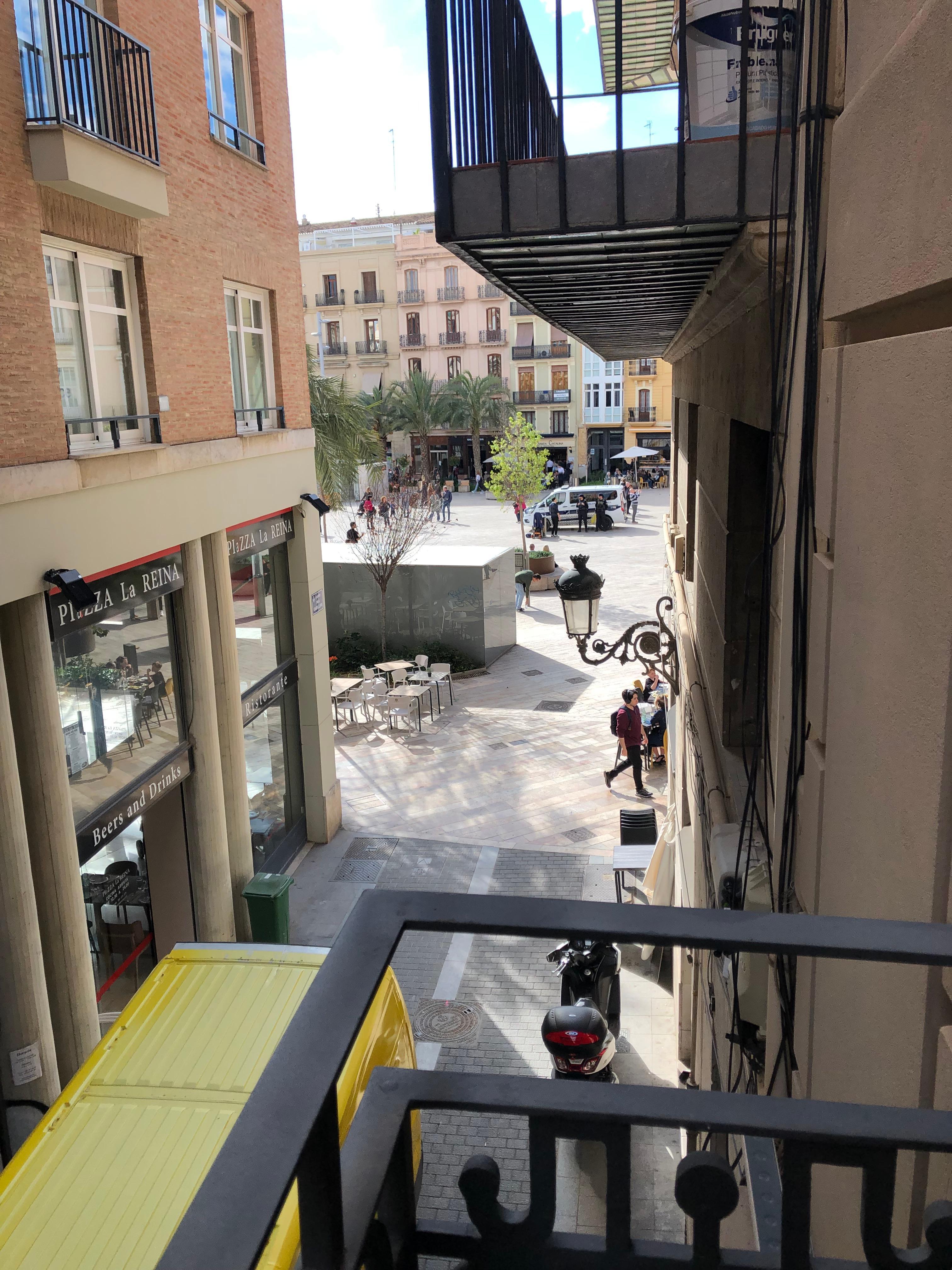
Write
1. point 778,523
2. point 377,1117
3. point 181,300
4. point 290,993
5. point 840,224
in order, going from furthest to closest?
point 181,300, point 290,993, point 778,523, point 840,224, point 377,1117

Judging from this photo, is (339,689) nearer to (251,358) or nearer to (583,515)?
(251,358)

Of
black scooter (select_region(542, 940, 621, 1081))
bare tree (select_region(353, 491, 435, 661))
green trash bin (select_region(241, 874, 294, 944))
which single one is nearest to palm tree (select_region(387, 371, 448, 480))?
bare tree (select_region(353, 491, 435, 661))

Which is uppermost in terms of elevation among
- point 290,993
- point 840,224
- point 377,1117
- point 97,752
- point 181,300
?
point 181,300

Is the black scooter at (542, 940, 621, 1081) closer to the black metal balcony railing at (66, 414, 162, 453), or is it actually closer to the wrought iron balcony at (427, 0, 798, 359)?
the wrought iron balcony at (427, 0, 798, 359)

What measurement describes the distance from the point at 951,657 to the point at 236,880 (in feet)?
36.4

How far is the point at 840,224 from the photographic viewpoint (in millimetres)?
2551

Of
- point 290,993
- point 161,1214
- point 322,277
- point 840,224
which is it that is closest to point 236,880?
point 290,993

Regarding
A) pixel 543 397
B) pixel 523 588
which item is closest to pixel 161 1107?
pixel 523 588

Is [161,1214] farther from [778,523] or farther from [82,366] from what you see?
[82,366]

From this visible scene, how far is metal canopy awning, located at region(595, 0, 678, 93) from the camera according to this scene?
21.5 ft

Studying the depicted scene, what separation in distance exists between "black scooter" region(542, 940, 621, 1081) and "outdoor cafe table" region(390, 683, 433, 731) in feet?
33.3

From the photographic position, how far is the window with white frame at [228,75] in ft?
37.4

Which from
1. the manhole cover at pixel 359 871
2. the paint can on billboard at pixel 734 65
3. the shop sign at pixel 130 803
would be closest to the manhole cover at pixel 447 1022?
the manhole cover at pixel 359 871

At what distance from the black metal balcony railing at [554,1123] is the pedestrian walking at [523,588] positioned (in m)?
27.2
